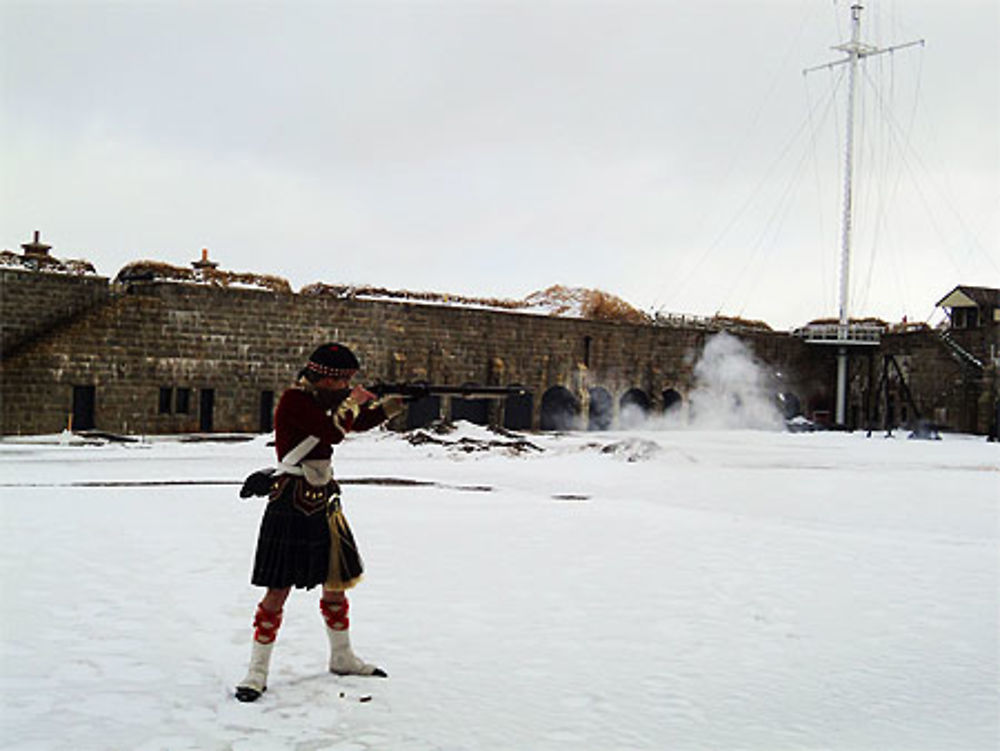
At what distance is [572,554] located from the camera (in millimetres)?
8742

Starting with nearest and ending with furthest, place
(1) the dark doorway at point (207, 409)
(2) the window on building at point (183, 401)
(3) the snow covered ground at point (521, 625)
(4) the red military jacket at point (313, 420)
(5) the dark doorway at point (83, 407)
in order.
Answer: (3) the snow covered ground at point (521, 625), (4) the red military jacket at point (313, 420), (5) the dark doorway at point (83, 407), (2) the window on building at point (183, 401), (1) the dark doorway at point (207, 409)

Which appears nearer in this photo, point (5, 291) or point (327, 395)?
point (327, 395)

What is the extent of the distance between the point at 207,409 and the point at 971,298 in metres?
28.0

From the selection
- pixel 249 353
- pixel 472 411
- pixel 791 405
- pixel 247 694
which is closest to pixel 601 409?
pixel 472 411

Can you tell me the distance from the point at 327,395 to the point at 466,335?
24.3 m

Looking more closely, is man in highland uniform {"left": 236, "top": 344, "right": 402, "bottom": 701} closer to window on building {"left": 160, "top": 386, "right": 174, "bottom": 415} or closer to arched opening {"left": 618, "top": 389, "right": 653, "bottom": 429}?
window on building {"left": 160, "top": 386, "right": 174, "bottom": 415}

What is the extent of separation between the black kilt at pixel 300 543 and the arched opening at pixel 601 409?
92.5 ft

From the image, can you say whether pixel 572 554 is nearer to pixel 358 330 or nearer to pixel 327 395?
pixel 327 395

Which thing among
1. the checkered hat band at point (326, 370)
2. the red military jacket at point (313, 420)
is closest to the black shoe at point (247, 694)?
the red military jacket at point (313, 420)

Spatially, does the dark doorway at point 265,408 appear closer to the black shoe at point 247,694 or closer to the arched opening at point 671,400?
the arched opening at point 671,400

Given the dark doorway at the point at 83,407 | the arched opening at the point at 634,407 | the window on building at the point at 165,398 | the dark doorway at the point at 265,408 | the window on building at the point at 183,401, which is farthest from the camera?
the arched opening at the point at 634,407

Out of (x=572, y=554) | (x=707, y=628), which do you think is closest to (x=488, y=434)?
(x=572, y=554)

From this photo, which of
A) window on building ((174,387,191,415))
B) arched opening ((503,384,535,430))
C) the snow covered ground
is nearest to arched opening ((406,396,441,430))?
arched opening ((503,384,535,430))

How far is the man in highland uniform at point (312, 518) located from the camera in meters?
4.83
